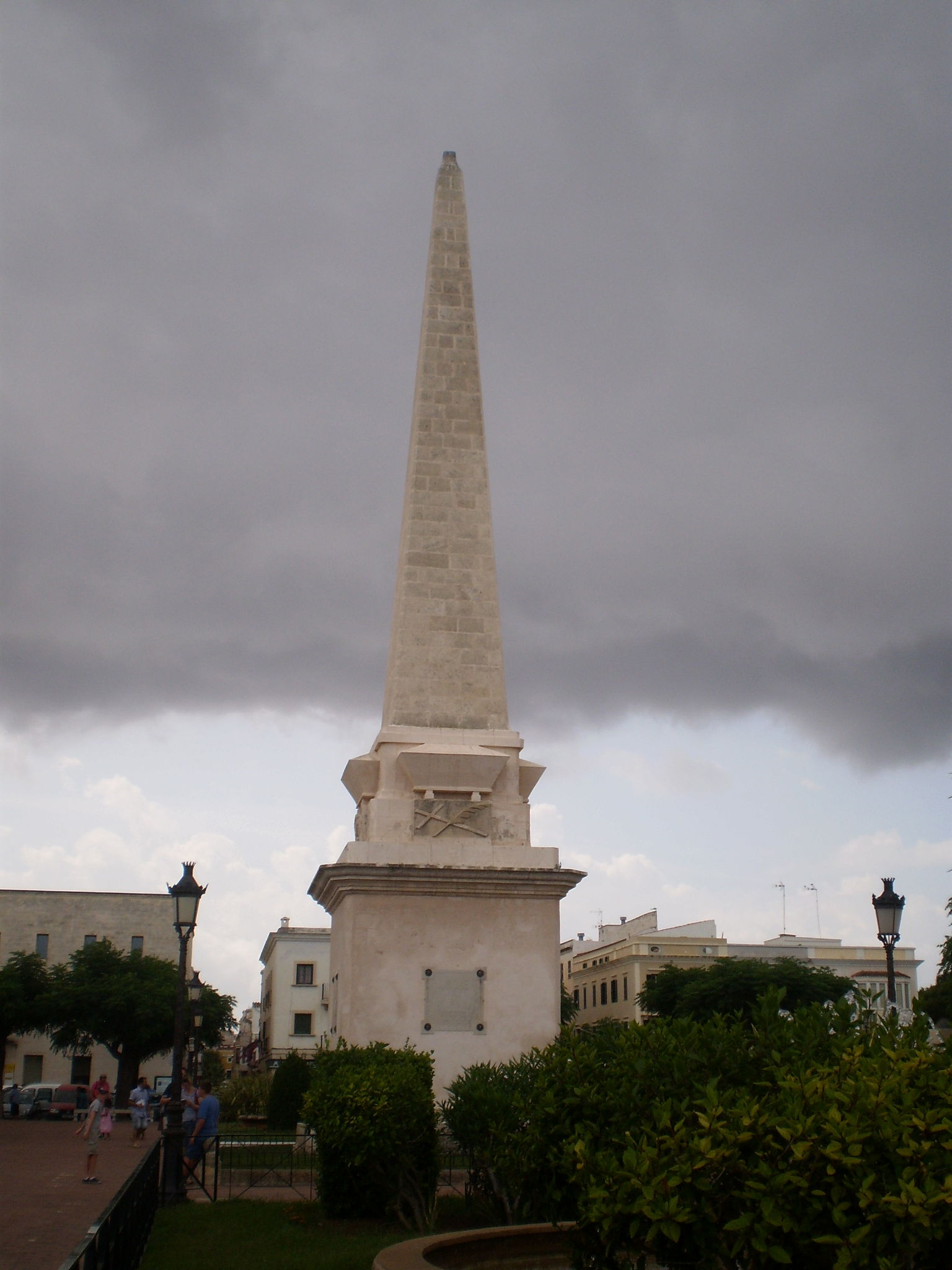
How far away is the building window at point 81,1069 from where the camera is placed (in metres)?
64.6

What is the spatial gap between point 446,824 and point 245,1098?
1548cm

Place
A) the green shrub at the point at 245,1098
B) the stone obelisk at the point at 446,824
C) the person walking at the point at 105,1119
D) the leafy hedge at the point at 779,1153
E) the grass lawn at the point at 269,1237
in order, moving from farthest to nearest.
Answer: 1. the green shrub at the point at 245,1098
2. the person walking at the point at 105,1119
3. the stone obelisk at the point at 446,824
4. the grass lawn at the point at 269,1237
5. the leafy hedge at the point at 779,1153

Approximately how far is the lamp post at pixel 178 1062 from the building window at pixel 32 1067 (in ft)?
174

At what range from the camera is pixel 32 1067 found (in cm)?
6488

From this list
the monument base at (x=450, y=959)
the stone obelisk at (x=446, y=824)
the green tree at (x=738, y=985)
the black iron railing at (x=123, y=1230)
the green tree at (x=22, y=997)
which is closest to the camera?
the black iron railing at (x=123, y=1230)

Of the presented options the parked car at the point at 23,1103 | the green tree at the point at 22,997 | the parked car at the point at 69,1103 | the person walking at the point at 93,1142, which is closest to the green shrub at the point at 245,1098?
the person walking at the point at 93,1142

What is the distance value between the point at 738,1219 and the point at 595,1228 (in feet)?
3.19

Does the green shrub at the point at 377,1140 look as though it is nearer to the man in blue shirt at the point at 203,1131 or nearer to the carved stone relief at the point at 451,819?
the carved stone relief at the point at 451,819

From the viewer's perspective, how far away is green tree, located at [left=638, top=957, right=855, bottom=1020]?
58.7m

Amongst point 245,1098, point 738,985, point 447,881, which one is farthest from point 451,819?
point 738,985

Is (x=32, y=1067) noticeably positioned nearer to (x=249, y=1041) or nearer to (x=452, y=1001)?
(x=452, y=1001)

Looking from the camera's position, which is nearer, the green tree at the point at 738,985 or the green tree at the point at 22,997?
the green tree at the point at 22,997

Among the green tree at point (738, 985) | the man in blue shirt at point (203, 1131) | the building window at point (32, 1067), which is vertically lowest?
the building window at point (32, 1067)

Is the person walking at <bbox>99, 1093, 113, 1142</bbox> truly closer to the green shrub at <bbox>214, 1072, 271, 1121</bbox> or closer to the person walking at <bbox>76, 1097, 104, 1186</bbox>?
the person walking at <bbox>76, 1097, 104, 1186</bbox>
